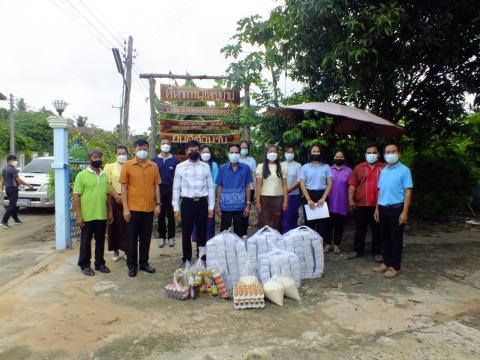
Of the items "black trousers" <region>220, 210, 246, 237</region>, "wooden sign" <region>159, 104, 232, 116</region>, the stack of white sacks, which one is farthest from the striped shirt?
"wooden sign" <region>159, 104, 232, 116</region>

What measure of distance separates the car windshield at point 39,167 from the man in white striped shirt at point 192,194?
770 cm

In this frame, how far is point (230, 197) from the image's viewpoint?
504cm

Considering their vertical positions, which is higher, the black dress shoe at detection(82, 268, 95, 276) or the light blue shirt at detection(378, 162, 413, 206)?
the light blue shirt at detection(378, 162, 413, 206)

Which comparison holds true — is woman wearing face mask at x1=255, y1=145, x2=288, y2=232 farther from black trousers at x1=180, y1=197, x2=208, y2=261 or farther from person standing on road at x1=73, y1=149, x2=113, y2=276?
person standing on road at x1=73, y1=149, x2=113, y2=276

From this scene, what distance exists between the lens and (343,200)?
18.3 ft

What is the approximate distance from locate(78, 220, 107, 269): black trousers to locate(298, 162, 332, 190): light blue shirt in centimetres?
289

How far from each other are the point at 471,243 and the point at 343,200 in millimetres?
2905

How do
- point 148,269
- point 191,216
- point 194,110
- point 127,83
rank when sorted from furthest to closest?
point 127,83 → point 194,110 → point 148,269 → point 191,216

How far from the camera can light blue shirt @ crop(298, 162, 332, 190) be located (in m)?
5.50

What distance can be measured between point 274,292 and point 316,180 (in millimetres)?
2176

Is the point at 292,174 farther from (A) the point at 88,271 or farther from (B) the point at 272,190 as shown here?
(A) the point at 88,271

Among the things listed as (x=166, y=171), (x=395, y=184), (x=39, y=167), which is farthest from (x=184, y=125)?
(x=39, y=167)

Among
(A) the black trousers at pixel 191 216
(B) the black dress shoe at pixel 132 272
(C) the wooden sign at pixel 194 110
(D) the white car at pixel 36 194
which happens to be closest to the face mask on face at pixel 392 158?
(A) the black trousers at pixel 191 216

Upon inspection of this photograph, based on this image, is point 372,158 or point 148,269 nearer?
point 148,269
